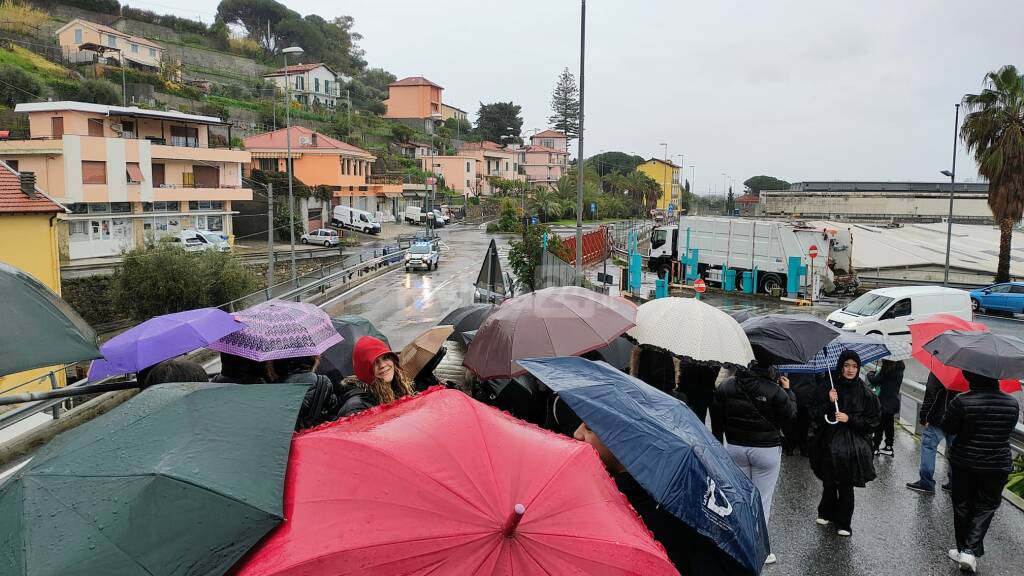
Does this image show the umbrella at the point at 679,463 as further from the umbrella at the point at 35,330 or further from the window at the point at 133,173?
the window at the point at 133,173

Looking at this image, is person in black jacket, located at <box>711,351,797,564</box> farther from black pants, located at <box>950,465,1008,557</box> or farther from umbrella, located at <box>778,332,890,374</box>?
umbrella, located at <box>778,332,890,374</box>

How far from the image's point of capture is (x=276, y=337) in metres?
6.25

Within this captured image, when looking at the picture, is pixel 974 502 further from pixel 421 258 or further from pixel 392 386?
pixel 421 258

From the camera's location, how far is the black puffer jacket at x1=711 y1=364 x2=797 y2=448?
5656 millimetres

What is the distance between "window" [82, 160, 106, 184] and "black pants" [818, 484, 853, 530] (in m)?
44.2

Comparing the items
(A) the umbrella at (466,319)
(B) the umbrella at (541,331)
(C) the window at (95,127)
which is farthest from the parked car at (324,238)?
(B) the umbrella at (541,331)

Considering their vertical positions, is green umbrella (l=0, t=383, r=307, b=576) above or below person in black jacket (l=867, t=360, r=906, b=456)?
above

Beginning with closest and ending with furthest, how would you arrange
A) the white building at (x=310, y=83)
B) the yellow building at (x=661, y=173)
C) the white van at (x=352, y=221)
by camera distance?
the white van at (x=352, y=221) < the white building at (x=310, y=83) < the yellow building at (x=661, y=173)

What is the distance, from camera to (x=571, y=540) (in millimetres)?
2793

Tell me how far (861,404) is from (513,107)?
115545 millimetres

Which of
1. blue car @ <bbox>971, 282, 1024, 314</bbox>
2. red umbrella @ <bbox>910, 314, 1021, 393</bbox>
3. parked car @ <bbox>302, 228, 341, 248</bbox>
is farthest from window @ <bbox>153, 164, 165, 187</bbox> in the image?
red umbrella @ <bbox>910, 314, 1021, 393</bbox>

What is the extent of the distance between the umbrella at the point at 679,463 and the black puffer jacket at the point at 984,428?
9.38 ft

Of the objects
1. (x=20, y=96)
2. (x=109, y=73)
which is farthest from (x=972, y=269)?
(x=109, y=73)

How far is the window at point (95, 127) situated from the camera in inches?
1722
